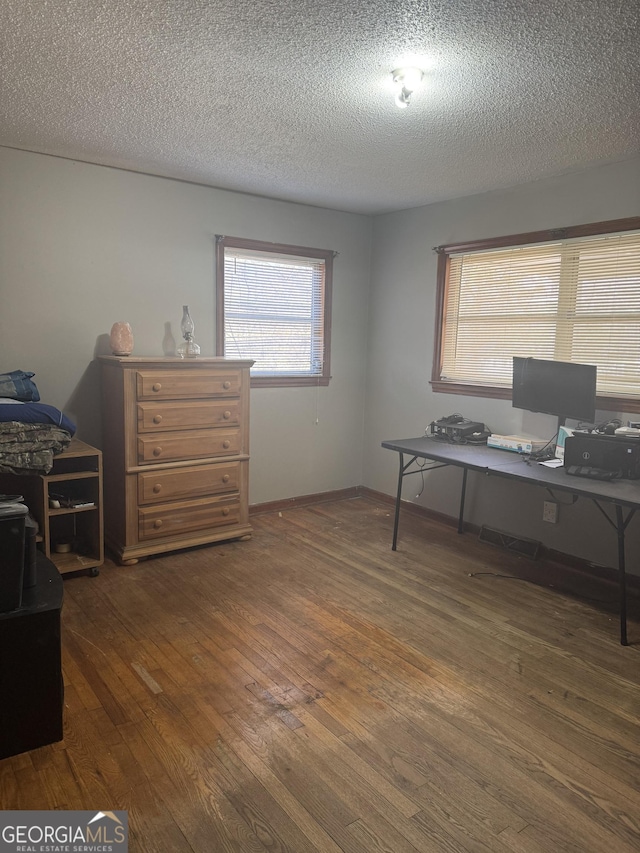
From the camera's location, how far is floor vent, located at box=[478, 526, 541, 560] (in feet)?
12.6

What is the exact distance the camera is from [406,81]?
7.51ft

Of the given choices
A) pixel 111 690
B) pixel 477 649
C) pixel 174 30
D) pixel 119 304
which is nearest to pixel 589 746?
pixel 477 649

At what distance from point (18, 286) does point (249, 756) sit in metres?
2.88

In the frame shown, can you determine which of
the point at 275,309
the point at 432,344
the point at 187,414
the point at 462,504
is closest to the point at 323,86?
the point at 187,414

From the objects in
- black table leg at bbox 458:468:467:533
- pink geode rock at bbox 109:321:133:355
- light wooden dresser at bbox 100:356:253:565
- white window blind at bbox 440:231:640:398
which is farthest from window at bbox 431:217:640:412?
pink geode rock at bbox 109:321:133:355

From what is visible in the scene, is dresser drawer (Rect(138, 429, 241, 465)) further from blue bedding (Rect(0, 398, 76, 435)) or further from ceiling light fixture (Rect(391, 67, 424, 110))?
ceiling light fixture (Rect(391, 67, 424, 110))

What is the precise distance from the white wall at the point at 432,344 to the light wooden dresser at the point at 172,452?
4.86 feet

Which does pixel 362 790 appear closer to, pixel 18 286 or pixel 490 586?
pixel 490 586

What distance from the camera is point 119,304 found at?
3.85 metres

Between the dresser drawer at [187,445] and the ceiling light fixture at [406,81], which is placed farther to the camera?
the dresser drawer at [187,445]

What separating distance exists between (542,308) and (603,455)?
1.21 metres

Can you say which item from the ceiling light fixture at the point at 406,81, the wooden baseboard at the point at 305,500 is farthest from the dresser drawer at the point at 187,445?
the ceiling light fixture at the point at 406,81

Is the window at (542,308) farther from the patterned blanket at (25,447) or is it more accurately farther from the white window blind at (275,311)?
the patterned blanket at (25,447)

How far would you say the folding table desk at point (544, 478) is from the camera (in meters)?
2.70
